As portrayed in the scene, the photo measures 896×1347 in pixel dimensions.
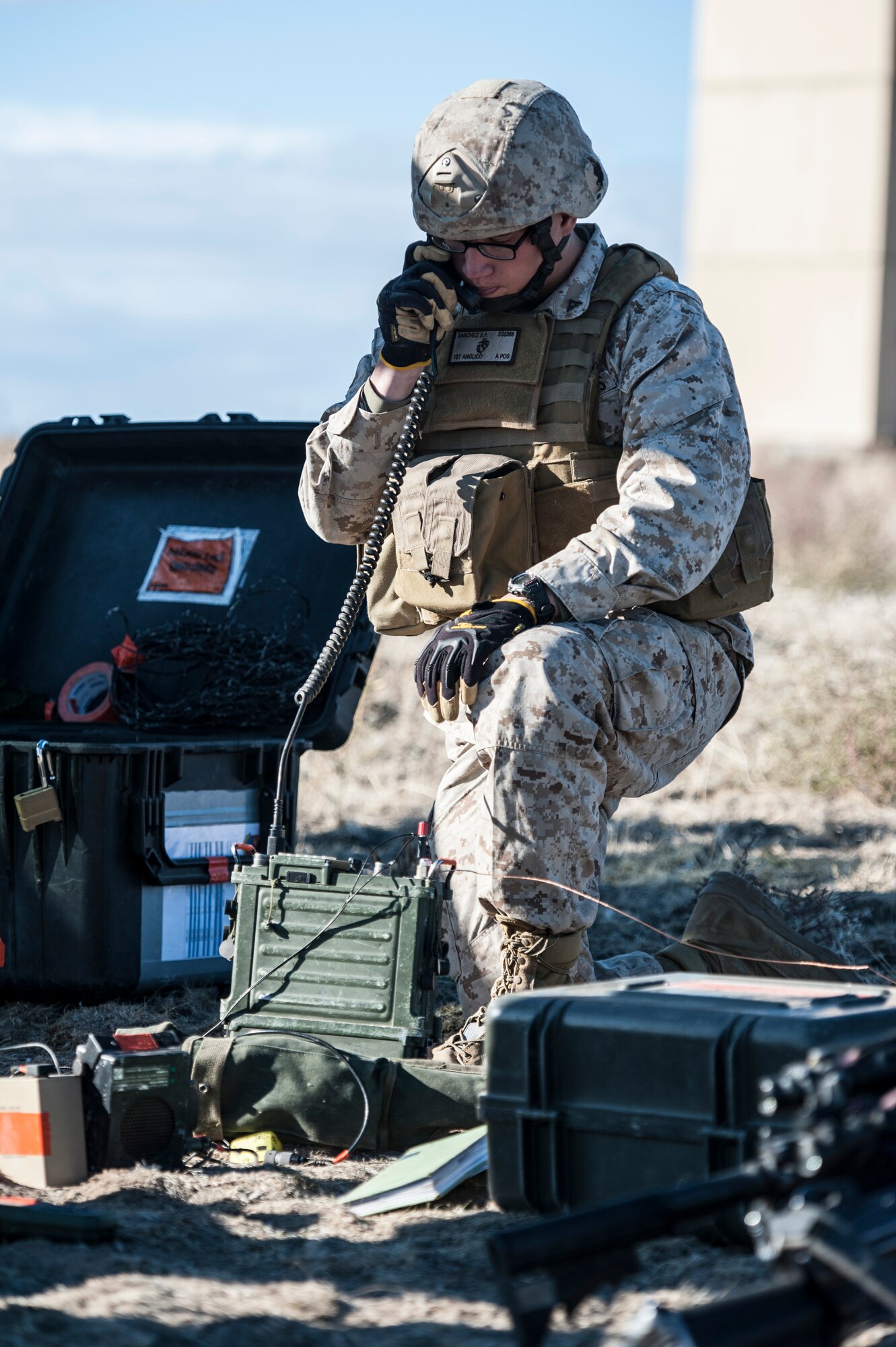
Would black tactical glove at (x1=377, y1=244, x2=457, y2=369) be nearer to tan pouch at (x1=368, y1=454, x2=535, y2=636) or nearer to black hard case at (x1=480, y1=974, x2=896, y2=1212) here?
tan pouch at (x1=368, y1=454, x2=535, y2=636)

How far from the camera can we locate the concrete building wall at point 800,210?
25547mm

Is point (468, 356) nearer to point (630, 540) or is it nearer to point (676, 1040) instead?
point (630, 540)

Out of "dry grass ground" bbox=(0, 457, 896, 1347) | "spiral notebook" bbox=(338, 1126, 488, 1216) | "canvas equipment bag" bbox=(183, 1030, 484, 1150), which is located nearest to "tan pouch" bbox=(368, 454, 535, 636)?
"canvas equipment bag" bbox=(183, 1030, 484, 1150)

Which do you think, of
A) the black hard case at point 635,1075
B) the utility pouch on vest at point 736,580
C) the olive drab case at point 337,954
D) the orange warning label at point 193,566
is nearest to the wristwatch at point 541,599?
the utility pouch on vest at point 736,580

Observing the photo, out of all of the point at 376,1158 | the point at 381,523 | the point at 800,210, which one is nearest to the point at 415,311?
the point at 381,523

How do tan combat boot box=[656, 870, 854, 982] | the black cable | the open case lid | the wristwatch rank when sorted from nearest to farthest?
the wristwatch < tan combat boot box=[656, 870, 854, 982] < the black cable < the open case lid

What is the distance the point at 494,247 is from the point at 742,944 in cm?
179

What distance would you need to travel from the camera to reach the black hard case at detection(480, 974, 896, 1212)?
7.28 feet

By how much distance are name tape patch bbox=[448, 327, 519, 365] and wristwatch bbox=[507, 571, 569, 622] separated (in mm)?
637

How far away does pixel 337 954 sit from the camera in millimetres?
3311

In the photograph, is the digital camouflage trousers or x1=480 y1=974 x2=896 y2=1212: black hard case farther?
the digital camouflage trousers

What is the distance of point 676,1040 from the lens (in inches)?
89.3

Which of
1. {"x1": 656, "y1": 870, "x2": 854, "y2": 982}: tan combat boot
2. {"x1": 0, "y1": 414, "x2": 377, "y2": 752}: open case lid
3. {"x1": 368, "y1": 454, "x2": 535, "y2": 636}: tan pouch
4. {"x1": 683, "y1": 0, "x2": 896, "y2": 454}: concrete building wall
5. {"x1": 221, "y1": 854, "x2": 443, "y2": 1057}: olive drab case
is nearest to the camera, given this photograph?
{"x1": 221, "y1": 854, "x2": 443, "y2": 1057}: olive drab case

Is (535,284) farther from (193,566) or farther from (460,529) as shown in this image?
(193,566)
